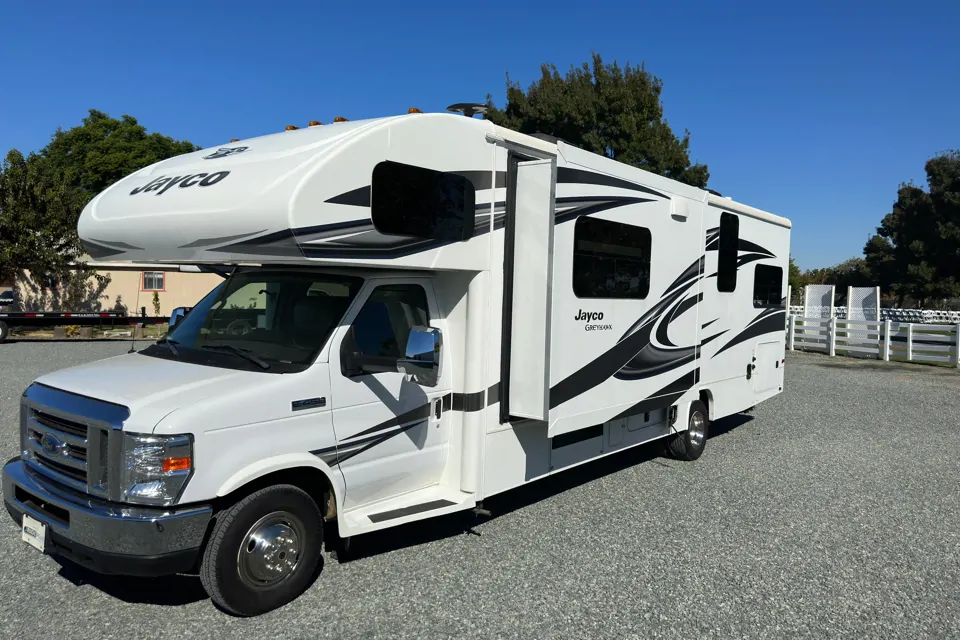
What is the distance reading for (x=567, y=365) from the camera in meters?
5.63

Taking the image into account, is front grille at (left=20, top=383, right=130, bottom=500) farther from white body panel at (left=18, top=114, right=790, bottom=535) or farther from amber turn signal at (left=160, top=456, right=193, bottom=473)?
amber turn signal at (left=160, top=456, right=193, bottom=473)

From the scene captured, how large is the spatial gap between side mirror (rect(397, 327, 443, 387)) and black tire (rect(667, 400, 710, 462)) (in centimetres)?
437

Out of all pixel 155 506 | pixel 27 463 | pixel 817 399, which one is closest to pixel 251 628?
pixel 155 506

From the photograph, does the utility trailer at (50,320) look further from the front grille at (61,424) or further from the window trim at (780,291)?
the front grille at (61,424)

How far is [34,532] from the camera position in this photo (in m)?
4.01

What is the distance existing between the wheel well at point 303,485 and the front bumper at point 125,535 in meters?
0.20

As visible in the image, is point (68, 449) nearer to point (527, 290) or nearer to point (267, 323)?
point (267, 323)

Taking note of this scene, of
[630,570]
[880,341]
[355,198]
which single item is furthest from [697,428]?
[880,341]

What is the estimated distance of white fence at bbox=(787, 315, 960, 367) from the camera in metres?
19.5

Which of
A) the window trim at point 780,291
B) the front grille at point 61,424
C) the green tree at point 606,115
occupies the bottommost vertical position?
the front grille at point 61,424

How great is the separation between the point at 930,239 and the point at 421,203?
45986 millimetres

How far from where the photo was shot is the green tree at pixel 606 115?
91.9 ft

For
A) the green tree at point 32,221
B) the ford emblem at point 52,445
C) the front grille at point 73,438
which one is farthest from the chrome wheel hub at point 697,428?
the green tree at point 32,221

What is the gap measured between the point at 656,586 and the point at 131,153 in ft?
136
